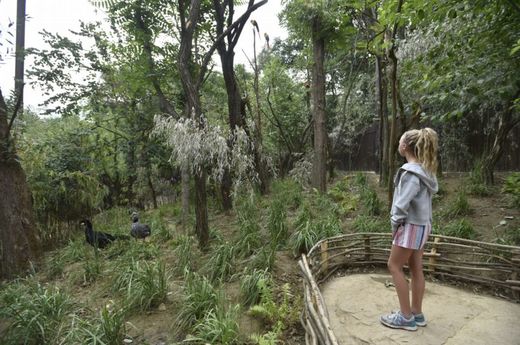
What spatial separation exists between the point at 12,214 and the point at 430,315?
5814 millimetres

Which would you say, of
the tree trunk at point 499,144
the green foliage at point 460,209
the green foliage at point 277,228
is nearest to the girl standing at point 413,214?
the green foliage at point 277,228

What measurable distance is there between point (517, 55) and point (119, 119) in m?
9.50

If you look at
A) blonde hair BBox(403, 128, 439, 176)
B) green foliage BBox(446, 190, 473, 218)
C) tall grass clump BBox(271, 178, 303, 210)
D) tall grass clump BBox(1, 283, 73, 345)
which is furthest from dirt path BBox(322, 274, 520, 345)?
tall grass clump BBox(271, 178, 303, 210)

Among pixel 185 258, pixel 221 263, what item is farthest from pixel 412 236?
pixel 185 258

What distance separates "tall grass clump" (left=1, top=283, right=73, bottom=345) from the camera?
295cm

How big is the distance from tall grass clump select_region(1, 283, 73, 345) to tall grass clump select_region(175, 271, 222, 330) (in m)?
1.14

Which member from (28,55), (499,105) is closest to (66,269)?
(28,55)

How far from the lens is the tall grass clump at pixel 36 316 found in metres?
2.95

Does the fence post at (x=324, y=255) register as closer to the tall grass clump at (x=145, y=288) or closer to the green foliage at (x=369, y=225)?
the green foliage at (x=369, y=225)

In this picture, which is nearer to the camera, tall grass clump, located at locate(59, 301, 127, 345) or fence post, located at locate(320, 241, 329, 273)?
tall grass clump, located at locate(59, 301, 127, 345)

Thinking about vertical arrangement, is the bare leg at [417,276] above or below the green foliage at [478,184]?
below

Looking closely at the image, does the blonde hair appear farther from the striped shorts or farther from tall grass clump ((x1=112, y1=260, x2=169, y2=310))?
tall grass clump ((x1=112, y1=260, x2=169, y2=310))

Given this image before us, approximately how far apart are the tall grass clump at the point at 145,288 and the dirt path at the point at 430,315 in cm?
177

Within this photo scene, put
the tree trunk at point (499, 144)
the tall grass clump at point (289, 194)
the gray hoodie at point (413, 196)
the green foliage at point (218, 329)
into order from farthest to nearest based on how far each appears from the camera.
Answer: the tall grass clump at point (289, 194) < the tree trunk at point (499, 144) < the green foliage at point (218, 329) < the gray hoodie at point (413, 196)
